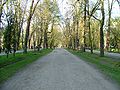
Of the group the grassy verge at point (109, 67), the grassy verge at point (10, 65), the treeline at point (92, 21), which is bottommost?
the grassy verge at point (109, 67)

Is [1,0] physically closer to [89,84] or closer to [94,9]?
[94,9]

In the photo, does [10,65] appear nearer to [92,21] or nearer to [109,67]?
[109,67]

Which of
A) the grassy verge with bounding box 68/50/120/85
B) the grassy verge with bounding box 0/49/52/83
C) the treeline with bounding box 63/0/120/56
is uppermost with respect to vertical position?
the treeline with bounding box 63/0/120/56

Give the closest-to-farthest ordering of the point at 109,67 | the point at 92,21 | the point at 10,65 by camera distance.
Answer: the point at 109,67
the point at 10,65
the point at 92,21

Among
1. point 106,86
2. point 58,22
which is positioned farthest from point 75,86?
point 58,22

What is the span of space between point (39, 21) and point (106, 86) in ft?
200

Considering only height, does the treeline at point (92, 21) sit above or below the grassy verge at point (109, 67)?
above

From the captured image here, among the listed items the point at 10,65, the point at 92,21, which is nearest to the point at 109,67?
the point at 10,65

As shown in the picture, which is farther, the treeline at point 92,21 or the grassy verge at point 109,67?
the treeline at point 92,21

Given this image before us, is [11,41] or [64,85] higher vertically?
[11,41]

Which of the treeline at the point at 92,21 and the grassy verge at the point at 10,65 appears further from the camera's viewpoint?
the treeline at the point at 92,21

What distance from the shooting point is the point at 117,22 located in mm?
79562

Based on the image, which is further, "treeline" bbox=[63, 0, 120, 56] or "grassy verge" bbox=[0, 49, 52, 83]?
"treeline" bbox=[63, 0, 120, 56]

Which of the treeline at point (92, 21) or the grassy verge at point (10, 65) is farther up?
the treeline at point (92, 21)
